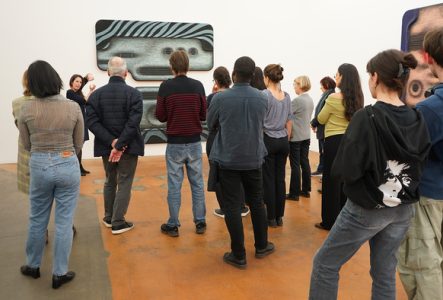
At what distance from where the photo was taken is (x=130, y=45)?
21.6 feet

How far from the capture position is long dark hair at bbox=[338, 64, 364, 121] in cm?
291

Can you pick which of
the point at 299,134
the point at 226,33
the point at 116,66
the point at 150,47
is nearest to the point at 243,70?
the point at 116,66

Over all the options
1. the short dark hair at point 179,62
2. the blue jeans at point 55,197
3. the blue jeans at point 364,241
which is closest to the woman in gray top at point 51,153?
the blue jeans at point 55,197

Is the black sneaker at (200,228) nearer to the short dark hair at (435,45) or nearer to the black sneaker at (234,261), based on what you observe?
the black sneaker at (234,261)

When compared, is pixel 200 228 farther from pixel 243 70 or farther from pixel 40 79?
pixel 40 79

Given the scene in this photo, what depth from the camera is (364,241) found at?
1.59m

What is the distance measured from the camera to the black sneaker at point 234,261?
2.63m

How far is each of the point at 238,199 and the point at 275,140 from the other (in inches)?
33.0

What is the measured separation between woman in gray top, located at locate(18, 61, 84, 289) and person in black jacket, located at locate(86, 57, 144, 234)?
2.08 ft

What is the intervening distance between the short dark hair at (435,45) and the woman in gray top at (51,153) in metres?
1.90

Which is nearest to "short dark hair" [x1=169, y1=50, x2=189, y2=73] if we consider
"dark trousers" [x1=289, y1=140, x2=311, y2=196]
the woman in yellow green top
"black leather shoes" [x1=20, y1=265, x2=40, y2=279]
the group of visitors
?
the group of visitors

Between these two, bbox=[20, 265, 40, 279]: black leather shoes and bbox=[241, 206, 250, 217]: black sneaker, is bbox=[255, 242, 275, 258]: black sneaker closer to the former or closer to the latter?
bbox=[241, 206, 250, 217]: black sneaker

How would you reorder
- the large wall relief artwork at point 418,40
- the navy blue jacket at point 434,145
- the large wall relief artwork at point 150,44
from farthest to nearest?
the large wall relief artwork at point 150,44
the large wall relief artwork at point 418,40
the navy blue jacket at point 434,145

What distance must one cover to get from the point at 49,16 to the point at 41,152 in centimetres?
478
